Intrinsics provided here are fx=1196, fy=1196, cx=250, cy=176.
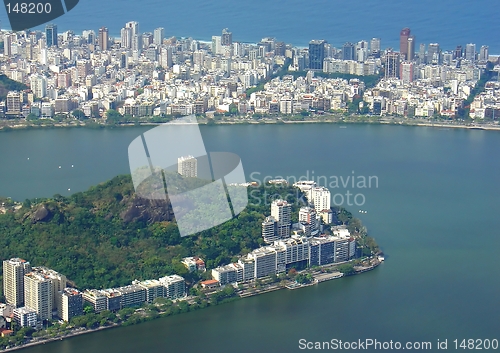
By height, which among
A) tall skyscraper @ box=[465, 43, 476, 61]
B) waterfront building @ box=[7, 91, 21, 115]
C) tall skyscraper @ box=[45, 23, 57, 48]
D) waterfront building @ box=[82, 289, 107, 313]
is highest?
tall skyscraper @ box=[45, 23, 57, 48]

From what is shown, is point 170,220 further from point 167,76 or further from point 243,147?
point 167,76

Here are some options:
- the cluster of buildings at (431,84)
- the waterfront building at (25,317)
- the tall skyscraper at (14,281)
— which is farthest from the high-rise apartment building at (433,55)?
the waterfront building at (25,317)

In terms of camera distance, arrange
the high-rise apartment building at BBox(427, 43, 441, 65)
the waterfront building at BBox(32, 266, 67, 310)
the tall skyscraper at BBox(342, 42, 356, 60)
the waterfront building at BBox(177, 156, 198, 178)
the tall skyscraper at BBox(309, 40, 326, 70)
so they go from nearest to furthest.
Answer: the waterfront building at BBox(32, 266, 67, 310), the waterfront building at BBox(177, 156, 198, 178), the tall skyscraper at BBox(309, 40, 326, 70), the high-rise apartment building at BBox(427, 43, 441, 65), the tall skyscraper at BBox(342, 42, 356, 60)

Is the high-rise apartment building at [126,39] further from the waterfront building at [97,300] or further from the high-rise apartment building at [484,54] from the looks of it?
the waterfront building at [97,300]

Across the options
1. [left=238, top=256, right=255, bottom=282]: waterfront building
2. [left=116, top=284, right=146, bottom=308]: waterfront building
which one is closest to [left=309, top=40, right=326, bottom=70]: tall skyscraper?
[left=238, top=256, right=255, bottom=282]: waterfront building

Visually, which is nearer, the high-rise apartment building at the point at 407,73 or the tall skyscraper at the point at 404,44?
the high-rise apartment building at the point at 407,73

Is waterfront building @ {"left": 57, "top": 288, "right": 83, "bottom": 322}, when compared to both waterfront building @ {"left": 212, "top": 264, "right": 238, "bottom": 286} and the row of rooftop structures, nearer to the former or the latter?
the row of rooftop structures
